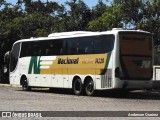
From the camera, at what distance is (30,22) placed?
1827 inches

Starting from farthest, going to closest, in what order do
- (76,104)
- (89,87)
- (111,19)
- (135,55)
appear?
(111,19) → (89,87) → (135,55) → (76,104)

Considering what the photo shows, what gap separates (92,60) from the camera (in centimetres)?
2355

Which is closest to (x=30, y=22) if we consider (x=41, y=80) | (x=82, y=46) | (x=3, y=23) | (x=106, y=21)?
(x=3, y=23)

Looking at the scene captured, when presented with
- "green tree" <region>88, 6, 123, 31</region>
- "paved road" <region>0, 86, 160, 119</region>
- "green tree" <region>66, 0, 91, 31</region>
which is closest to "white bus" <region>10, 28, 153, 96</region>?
"paved road" <region>0, 86, 160, 119</region>

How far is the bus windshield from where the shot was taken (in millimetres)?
22375

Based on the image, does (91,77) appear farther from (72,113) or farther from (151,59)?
(72,113)

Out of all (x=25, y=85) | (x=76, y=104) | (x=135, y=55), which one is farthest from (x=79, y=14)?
(x=76, y=104)

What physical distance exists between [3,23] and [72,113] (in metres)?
33.8

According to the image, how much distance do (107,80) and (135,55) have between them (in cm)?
179

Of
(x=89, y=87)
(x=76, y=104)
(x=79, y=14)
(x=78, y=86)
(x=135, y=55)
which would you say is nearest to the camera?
(x=76, y=104)

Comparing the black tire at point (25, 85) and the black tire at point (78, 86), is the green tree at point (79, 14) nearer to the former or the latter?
the black tire at point (25, 85)

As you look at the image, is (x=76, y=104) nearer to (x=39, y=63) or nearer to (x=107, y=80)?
(x=107, y=80)

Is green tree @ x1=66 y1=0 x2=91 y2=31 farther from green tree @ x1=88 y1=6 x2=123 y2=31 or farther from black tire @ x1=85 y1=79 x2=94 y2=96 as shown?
black tire @ x1=85 y1=79 x2=94 y2=96

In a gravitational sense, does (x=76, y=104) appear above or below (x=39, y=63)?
below
